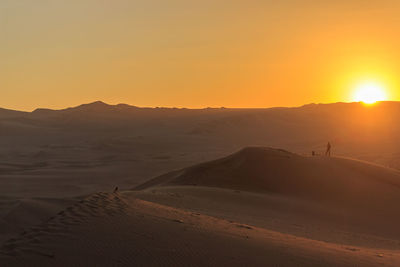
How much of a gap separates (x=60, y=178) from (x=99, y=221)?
877 inches

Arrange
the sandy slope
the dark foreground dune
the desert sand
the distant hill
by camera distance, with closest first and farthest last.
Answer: the sandy slope < the dark foreground dune < the desert sand < the distant hill

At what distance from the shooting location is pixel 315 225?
12516 mm

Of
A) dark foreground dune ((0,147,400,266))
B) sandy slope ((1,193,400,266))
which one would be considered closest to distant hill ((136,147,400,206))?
dark foreground dune ((0,147,400,266))

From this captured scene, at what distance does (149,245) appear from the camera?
634 centimetres

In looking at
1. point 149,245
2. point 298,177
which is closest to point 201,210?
point 149,245

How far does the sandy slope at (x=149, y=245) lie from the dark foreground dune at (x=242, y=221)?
0.04 feet

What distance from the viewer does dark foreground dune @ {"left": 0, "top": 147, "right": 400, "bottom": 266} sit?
6.12 metres

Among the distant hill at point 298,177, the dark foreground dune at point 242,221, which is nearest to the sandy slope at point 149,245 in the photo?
the dark foreground dune at point 242,221

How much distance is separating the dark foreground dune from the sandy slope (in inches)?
0.5

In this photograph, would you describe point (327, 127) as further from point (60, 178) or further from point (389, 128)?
point (60, 178)

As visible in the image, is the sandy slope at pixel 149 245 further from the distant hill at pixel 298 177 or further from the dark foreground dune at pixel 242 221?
the distant hill at pixel 298 177

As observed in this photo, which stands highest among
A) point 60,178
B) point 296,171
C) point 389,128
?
point 389,128

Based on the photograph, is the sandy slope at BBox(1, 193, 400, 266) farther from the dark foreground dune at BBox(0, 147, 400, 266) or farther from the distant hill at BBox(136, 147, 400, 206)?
the distant hill at BBox(136, 147, 400, 206)

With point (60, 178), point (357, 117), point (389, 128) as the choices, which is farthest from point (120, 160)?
point (357, 117)
